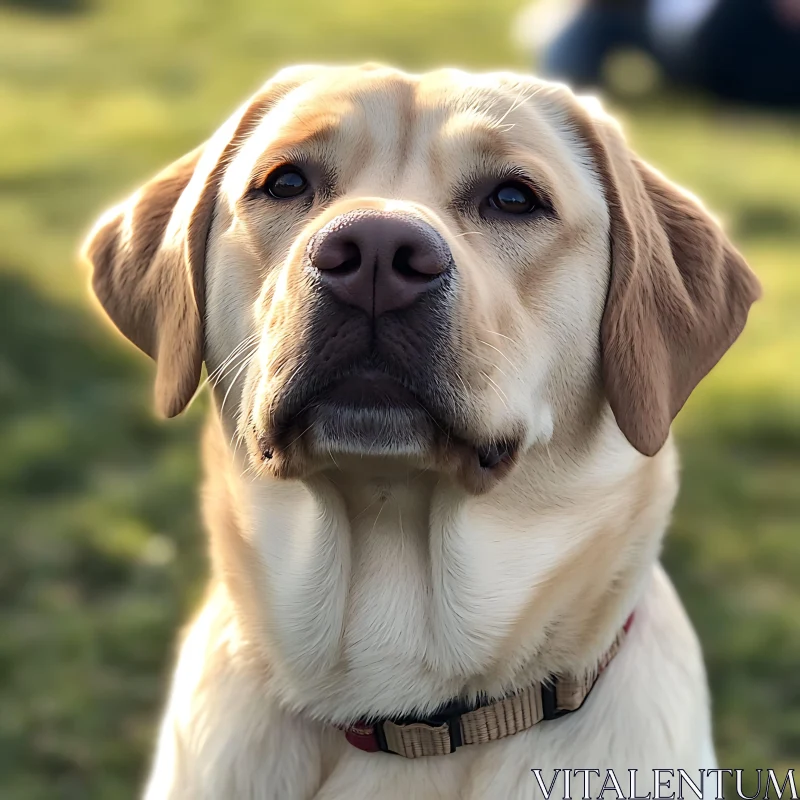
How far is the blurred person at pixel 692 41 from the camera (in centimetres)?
1167

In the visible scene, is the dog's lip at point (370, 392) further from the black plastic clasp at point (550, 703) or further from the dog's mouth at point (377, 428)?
the black plastic clasp at point (550, 703)

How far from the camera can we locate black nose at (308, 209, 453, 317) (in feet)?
6.82

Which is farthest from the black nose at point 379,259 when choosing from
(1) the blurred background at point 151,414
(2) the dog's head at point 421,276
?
(1) the blurred background at point 151,414

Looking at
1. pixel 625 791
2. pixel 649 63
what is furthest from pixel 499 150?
pixel 649 63

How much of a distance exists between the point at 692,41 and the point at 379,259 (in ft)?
36.8

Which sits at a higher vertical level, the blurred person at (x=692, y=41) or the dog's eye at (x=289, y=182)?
the dog's eye at (x=289, y=182)

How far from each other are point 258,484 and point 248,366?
31 centimetres

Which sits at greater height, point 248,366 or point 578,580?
point 248,366

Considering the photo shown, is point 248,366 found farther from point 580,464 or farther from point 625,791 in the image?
point 625,791

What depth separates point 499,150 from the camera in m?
2.50

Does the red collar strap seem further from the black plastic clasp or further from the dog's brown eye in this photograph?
the dog's brown eye

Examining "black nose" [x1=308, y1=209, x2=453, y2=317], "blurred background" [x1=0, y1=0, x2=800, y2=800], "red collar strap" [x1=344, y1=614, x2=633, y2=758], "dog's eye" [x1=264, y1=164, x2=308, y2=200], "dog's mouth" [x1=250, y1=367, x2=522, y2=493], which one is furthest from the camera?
"blurred background" [x1=0, y1=0, x2=800, y2=800]

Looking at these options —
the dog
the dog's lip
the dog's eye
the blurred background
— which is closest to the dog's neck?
the dog

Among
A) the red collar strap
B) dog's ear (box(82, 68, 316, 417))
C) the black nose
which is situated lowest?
the red collar strap
